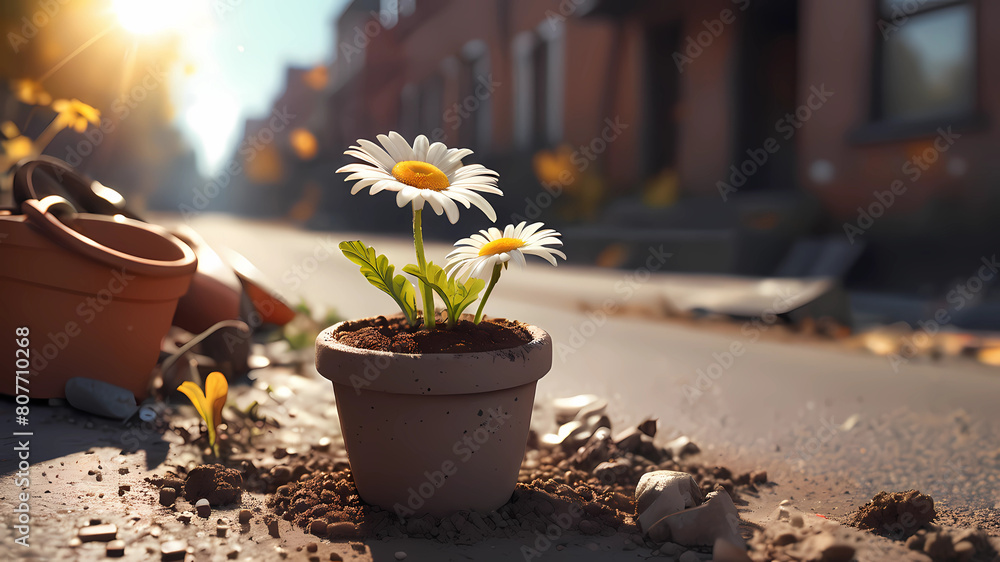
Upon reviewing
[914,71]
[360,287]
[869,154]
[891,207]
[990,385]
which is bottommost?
[360,287]

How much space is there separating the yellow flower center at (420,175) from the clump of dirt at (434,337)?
36 cm

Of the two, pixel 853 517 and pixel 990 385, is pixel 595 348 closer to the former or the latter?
pixel 990 385

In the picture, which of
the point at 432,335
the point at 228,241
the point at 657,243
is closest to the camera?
the point at 432,335

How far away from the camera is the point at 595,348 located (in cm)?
394

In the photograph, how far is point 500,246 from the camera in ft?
5.32

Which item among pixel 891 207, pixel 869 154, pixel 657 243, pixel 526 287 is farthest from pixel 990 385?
pixel 657 243

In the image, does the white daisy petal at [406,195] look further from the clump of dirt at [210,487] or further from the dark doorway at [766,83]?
the dark doorway at [766,83]

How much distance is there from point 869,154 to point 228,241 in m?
10.4

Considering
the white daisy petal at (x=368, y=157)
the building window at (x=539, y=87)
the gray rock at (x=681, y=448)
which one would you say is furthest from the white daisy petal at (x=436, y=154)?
the building window at (x=539, y=87)

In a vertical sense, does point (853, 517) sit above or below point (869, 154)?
below

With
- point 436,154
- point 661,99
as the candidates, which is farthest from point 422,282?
point 661,99

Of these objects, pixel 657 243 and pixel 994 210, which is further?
pixel 657 243

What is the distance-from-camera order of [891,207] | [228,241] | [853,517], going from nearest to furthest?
1. [853,517]
2. [891,207]
3. [228,241]

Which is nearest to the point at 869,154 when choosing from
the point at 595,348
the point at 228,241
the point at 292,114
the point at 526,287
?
the point at 526,287
